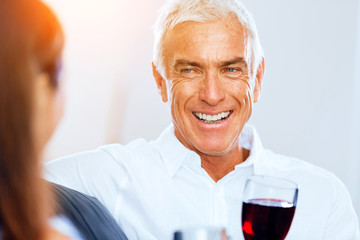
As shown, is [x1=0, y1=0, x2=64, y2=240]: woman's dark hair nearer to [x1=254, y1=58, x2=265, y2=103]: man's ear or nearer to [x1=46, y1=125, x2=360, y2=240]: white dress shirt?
[x1=46, y1=125, x2=360, y2=240]: white dress shirt

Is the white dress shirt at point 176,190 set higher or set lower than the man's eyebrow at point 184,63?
lower

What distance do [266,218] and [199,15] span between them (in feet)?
2.83

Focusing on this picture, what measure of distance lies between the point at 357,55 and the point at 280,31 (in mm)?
495

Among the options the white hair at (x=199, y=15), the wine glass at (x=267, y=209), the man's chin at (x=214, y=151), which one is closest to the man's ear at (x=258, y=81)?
the white hair at (x=199, y=15)

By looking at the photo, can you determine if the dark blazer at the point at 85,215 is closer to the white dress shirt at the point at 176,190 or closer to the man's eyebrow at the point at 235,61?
the white dress shirt at the point at 176,190

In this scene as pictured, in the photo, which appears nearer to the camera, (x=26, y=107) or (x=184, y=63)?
(x=26, y=107)

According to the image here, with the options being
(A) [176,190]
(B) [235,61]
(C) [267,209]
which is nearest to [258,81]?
(B) [235,61]

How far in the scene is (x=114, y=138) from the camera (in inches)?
113

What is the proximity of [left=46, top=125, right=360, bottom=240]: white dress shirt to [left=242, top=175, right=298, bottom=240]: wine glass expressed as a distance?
499 millimetres

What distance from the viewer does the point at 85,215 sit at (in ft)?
4.13

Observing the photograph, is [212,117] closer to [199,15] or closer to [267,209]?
[199,15]

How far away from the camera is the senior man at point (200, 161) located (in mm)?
1636

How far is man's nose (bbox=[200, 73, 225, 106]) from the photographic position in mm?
1697

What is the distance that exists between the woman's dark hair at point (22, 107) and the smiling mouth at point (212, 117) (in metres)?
1.14
